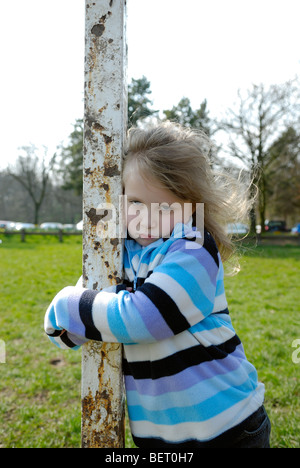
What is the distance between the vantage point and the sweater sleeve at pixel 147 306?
1.16m

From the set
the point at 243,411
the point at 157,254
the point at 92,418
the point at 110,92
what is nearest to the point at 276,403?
the point at 243,411

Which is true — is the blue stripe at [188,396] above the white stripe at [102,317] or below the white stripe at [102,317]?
below

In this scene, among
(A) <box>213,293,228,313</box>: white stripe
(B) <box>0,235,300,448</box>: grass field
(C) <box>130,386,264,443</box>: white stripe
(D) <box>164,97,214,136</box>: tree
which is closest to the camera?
(C) <box>130,386,264,443</box>: white stripe

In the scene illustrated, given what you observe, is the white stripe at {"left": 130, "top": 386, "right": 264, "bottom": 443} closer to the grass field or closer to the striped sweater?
the striped sweater

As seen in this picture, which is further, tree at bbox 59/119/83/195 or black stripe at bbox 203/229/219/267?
tree at bbox 59/119/83/195

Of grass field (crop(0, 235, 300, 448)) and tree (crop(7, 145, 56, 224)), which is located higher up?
tree (crop(7, 145, 56, 224))

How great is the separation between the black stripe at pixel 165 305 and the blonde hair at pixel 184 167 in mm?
431

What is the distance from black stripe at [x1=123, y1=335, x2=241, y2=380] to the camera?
4.09ft

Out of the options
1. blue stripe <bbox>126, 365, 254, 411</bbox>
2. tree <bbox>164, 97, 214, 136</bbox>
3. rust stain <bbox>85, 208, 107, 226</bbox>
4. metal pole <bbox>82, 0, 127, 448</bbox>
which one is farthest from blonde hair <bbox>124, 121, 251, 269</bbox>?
tree <bbox>164, 97, 214, 136</bbox>

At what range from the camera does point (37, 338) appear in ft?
16.4

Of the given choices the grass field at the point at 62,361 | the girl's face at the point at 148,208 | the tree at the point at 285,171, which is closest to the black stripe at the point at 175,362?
the girl's face at the point at 148,208

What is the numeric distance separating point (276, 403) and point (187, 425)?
227cm

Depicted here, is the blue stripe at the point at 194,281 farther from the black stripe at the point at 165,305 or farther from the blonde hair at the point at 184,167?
the blonde hair at the point at 184,167

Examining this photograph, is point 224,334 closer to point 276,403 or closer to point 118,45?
point 118,45
